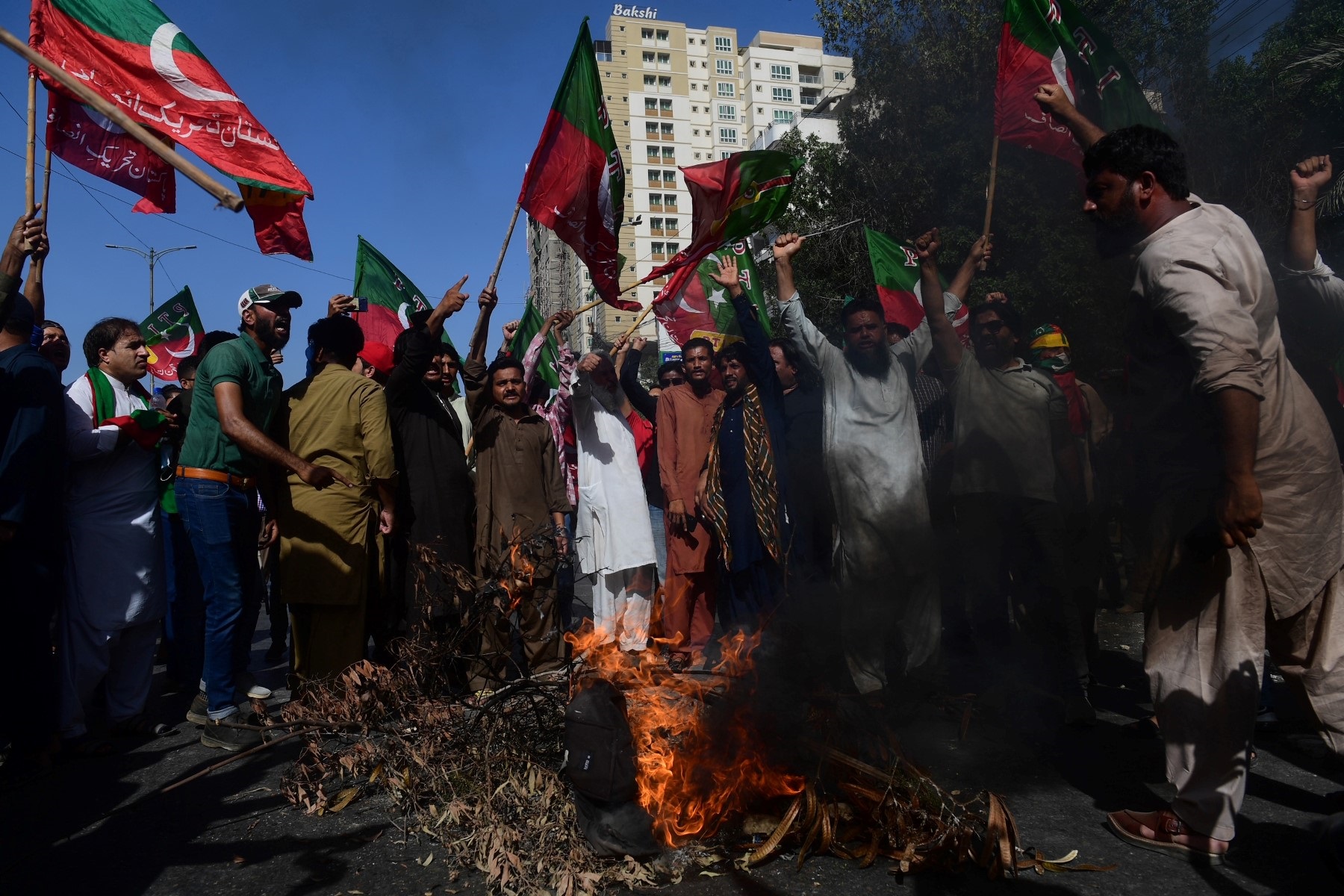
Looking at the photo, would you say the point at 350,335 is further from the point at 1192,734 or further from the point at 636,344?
the point at 1192,734

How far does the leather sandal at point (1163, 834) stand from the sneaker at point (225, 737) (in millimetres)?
3772

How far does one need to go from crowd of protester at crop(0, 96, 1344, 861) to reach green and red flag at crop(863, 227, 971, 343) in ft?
7.87

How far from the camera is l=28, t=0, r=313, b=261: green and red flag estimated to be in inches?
184

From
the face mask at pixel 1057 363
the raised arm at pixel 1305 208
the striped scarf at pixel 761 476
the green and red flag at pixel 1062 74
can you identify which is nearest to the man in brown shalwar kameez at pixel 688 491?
the striped scarf at pixel 761 476

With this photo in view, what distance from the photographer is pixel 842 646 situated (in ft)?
15.1

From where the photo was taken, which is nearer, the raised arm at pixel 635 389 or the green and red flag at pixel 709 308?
the raised arm at pixel 635 389

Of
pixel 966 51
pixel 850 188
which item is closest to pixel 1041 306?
pixel 966 51

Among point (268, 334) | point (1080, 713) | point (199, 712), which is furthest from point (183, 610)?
point (1080, 713)

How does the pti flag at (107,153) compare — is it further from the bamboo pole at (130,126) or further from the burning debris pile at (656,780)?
the burning debris pile at (656,780)

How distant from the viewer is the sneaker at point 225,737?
435 cm

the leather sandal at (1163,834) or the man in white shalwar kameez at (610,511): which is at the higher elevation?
the man in white shalwar kameez at (610,511)

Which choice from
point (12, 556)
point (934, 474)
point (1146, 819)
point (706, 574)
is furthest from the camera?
point (706, 574)

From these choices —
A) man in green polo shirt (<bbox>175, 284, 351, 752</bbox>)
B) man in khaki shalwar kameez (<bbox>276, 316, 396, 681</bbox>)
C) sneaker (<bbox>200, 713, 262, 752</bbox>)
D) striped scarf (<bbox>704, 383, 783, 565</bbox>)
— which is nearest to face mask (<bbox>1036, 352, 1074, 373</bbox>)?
striped scarf (<bbox>704, 383, 783, 565</bbox>)

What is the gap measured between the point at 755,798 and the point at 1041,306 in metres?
11.8
